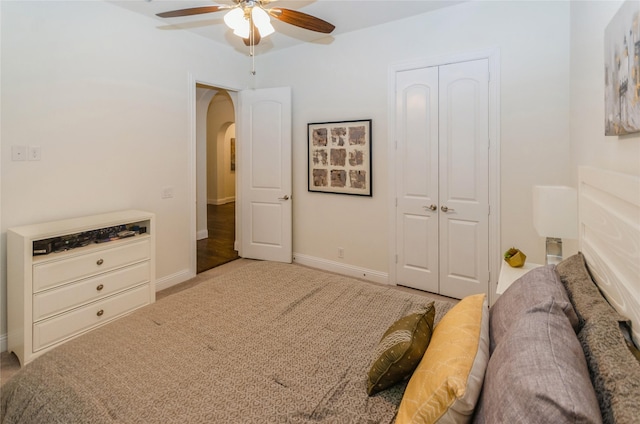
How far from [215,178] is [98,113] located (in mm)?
5952

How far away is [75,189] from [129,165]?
0.51 m

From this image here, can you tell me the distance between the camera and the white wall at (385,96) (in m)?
2.64

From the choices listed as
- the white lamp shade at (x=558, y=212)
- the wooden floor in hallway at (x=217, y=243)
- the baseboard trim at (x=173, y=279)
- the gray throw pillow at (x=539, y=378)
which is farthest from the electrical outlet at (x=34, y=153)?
the white lamp shade at (x=558, y=212)

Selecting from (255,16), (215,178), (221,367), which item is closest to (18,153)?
(255,16)

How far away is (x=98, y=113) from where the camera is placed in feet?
9.34

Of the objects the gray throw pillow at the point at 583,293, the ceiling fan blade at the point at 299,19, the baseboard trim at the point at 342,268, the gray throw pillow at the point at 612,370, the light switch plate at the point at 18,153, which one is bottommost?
the baseboard trim at the point at 342,268

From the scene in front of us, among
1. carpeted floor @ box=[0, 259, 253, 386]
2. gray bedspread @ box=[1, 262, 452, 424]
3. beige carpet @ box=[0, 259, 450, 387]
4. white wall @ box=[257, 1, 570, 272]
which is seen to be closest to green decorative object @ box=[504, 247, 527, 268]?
white wall @ box=[257, 1, 570, 272]

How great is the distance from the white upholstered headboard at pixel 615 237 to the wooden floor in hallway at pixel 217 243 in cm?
377

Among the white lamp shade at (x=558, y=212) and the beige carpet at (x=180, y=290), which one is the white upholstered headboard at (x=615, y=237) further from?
the beige carpet at (x=180, y=290)

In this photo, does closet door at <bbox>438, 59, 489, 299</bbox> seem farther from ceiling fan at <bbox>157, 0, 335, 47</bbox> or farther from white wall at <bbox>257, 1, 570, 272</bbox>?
ceiling fan at <bbox>157, 0, 335, 47</bbox>

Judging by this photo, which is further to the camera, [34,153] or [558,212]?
[34,153]

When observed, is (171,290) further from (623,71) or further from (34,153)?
(623,71)

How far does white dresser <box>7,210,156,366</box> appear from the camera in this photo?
7.06ft

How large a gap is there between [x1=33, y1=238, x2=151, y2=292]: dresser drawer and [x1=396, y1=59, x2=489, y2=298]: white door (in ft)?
8.21
